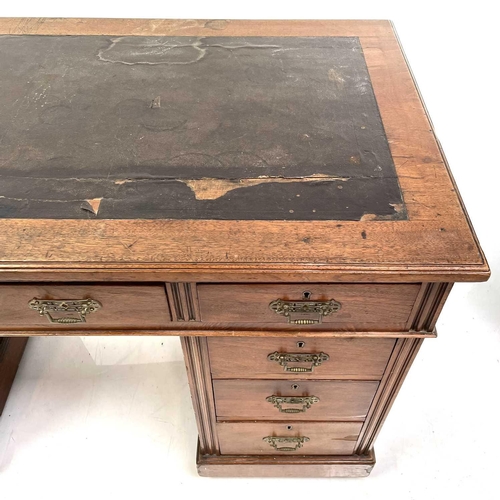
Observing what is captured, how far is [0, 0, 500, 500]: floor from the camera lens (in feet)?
4.40

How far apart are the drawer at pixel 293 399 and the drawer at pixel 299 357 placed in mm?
29

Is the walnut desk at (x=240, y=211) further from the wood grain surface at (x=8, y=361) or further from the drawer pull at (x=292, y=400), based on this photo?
the wood grain surface at (x=8, y=361)

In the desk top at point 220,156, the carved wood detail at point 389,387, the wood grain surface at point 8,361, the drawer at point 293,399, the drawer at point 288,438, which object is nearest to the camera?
the desk top at point 220,156

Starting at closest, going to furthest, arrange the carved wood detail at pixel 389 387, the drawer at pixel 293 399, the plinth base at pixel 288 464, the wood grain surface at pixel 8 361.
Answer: the carved wood detail at pixel 389 387 < the drawer at pixel 293 399 < the plinth base at pixel 288 464 < the wood grain surface at pixel 8 361

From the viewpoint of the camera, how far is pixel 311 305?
803 millimetres

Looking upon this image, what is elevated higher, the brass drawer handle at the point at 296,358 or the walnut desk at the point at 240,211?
the walnut desk at the point at 240,211

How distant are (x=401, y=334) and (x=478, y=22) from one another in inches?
39.6

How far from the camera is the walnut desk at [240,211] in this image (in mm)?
750

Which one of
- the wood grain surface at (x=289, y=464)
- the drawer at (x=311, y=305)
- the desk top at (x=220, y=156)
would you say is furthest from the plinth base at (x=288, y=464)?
the desk top at (x=220, y=156)

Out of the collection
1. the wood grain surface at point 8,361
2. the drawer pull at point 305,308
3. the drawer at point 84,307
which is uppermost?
the drawer pull at point 305,308

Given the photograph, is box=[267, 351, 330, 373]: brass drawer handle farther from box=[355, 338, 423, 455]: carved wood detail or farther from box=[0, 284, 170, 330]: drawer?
box=[0, 284, 170, 330]: drawer

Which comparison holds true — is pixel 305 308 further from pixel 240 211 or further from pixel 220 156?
pixel 220 156

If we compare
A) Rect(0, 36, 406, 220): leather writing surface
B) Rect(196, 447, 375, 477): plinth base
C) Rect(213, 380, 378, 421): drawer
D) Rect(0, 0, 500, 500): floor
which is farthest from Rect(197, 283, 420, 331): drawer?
Rect(0, 0, 500, 500): floor

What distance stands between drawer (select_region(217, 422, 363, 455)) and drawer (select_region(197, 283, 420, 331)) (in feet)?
1.39
